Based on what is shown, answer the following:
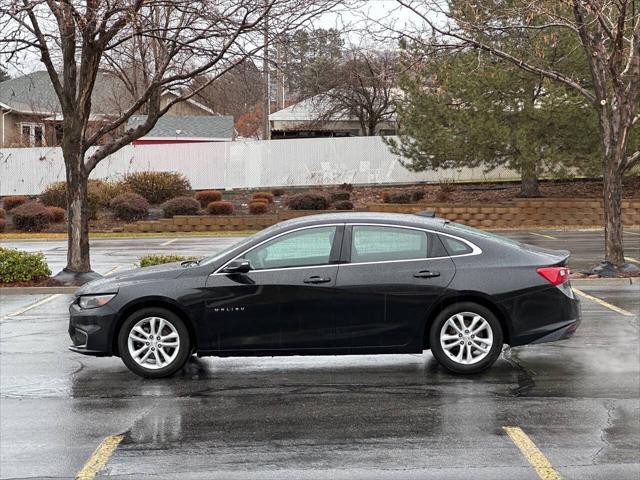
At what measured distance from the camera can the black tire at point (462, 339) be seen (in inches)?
337

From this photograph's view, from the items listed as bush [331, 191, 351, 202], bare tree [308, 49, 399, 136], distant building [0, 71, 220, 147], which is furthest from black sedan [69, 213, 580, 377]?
distant building [0, 71, 220, 147]

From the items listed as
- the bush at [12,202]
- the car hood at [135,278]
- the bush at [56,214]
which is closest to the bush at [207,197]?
the bush at [56,214]

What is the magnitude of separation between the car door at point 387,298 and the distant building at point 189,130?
38703 mm

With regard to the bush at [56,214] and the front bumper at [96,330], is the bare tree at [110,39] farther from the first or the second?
Result: the bush at [56,214]

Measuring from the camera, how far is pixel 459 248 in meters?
8.78

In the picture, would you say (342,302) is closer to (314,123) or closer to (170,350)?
(170,350)

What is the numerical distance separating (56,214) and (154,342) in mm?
24870

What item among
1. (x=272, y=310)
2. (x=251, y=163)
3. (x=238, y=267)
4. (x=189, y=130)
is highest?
(x=189, y=130)

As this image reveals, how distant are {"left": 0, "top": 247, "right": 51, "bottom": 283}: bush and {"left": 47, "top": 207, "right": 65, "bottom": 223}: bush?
15.9 m

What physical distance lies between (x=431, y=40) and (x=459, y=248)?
952 cm

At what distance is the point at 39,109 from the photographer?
49656mm

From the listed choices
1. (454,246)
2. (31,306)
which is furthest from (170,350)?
(31,306)

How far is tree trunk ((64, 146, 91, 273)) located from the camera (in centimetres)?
1655

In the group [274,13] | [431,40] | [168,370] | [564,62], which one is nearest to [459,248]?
[168,370]
